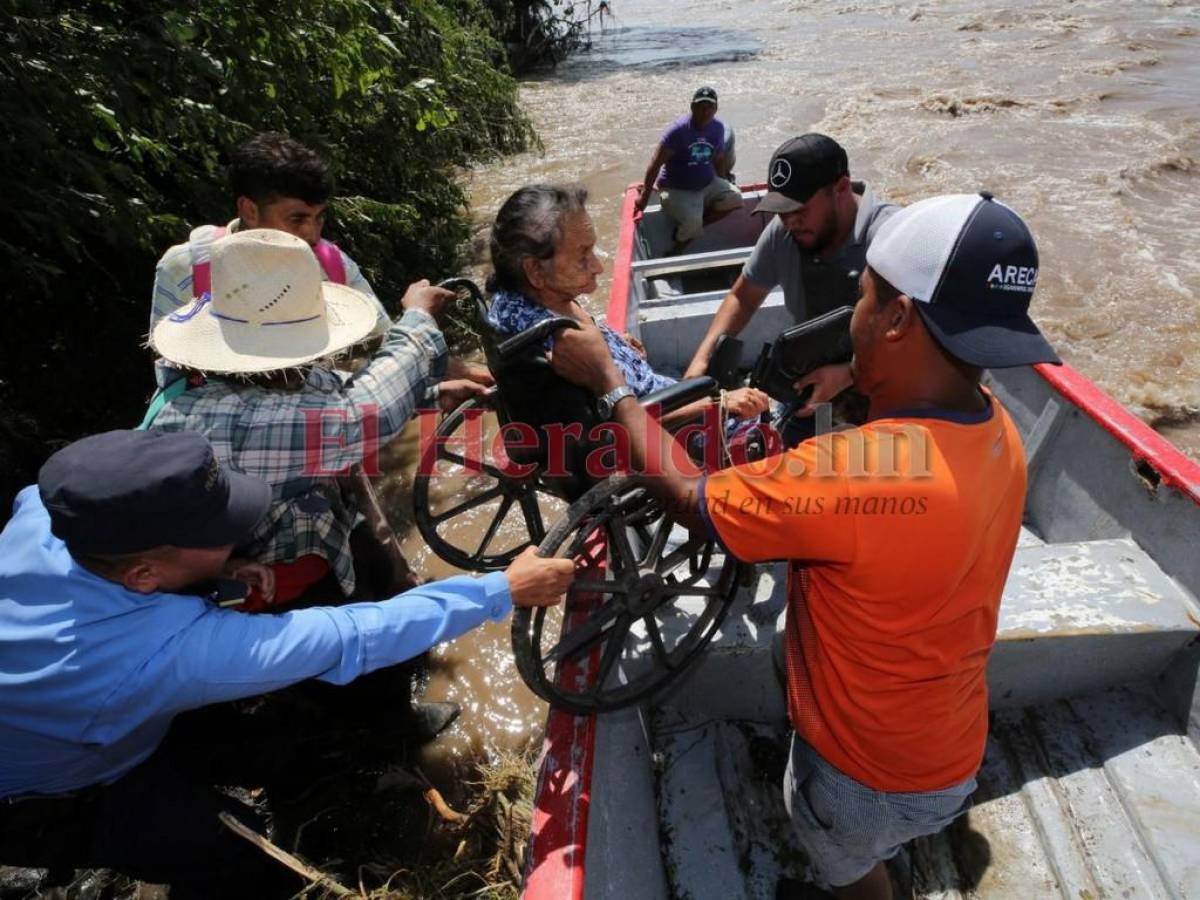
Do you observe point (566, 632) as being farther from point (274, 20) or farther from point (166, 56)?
point (274, 20)

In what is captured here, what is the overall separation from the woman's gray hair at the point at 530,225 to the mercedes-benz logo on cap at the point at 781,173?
83 centimetres

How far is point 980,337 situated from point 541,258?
1.24 metres

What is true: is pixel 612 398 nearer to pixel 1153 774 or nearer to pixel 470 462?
pixel 470 462

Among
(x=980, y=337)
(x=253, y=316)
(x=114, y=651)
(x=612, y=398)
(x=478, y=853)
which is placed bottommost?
(x=478, y=853)

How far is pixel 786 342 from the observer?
2.06 metres

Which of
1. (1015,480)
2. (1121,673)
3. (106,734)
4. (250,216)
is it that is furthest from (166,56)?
(1121,673)

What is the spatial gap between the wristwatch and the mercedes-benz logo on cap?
1.11m

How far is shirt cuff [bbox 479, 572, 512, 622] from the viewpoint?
176 cm

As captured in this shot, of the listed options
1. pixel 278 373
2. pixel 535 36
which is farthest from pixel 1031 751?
pixel 535 36

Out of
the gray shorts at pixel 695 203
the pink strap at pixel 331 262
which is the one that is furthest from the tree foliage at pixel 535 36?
the pink strap at pixel 331 262

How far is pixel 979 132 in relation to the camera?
11.0m

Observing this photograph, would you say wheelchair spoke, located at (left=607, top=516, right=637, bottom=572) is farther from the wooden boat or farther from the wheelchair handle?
the wheelchair handle

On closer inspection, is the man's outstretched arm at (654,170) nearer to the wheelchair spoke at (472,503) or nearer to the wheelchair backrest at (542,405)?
the wheelchair spoke at (472,503)

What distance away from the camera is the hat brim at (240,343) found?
179 cm
